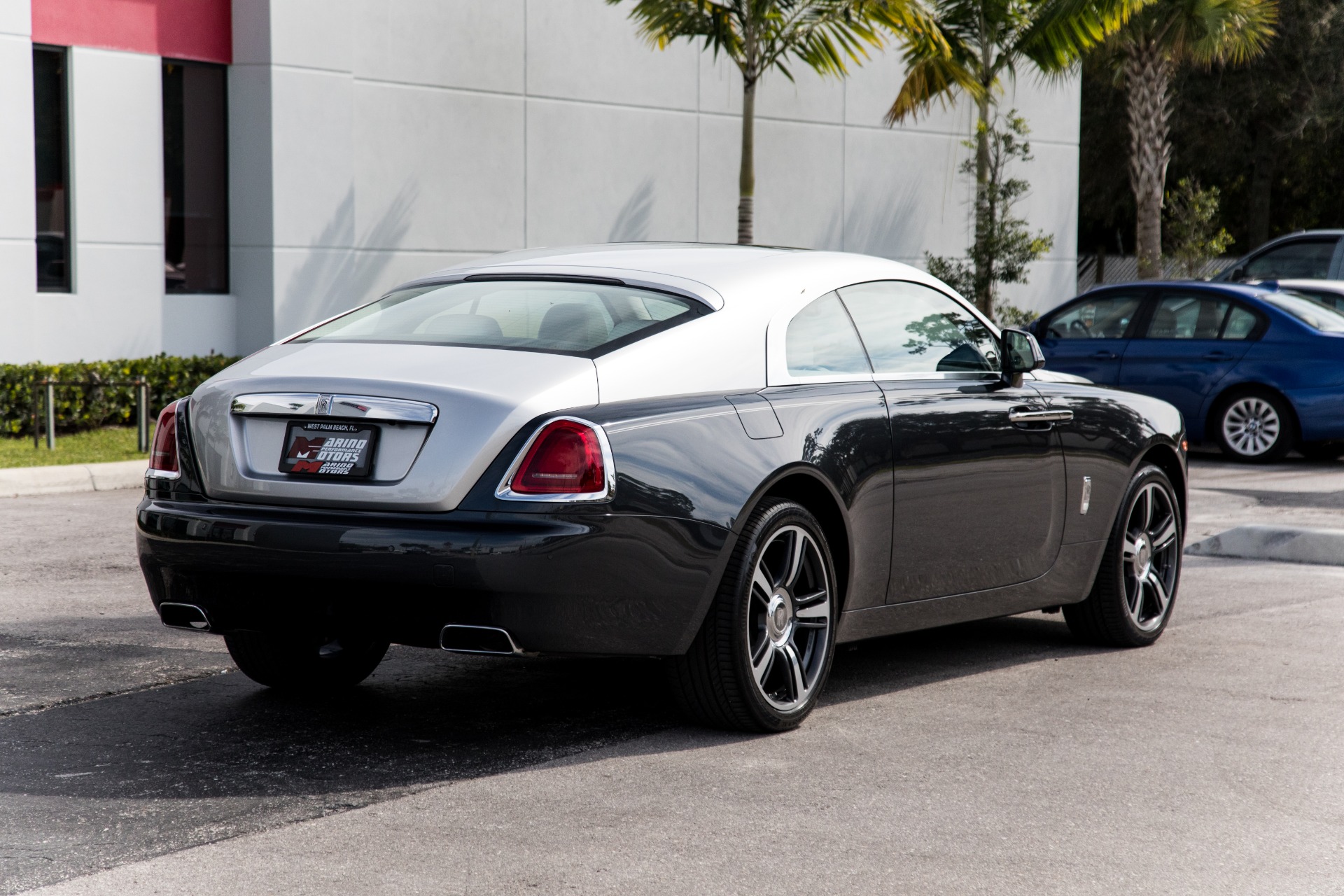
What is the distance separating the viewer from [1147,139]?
26.4m

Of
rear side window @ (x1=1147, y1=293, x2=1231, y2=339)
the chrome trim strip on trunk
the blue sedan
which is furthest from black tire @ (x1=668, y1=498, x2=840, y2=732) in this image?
rear side window @ (x1=1147, y1=293, x2=1231, y2=339)

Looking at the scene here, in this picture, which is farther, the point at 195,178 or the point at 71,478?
the point at 195,178

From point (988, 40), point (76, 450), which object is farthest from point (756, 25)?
point (76, 450)

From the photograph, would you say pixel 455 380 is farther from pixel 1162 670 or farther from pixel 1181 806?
pixel 1162 670

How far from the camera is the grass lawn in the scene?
12.9m

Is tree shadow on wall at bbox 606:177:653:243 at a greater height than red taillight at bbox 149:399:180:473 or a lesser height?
greater

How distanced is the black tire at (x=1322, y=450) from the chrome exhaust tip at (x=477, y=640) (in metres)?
11.7

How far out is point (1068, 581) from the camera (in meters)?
6.62

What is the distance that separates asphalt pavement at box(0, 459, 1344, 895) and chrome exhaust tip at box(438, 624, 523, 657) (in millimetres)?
381

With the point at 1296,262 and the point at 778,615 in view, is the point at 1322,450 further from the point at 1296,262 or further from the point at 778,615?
the point at 778,615

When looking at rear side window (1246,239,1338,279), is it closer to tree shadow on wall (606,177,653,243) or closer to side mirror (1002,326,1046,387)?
tree shadow on wall (606,177,653,243)

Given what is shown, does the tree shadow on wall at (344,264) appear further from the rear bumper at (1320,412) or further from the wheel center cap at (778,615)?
the wheel center cap at (778,615)

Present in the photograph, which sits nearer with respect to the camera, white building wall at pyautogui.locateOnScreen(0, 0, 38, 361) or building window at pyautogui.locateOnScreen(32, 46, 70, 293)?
white building wall at pyautogui.locateOnScreen(0, 0, 38, 361)

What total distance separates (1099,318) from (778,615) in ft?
36.8
